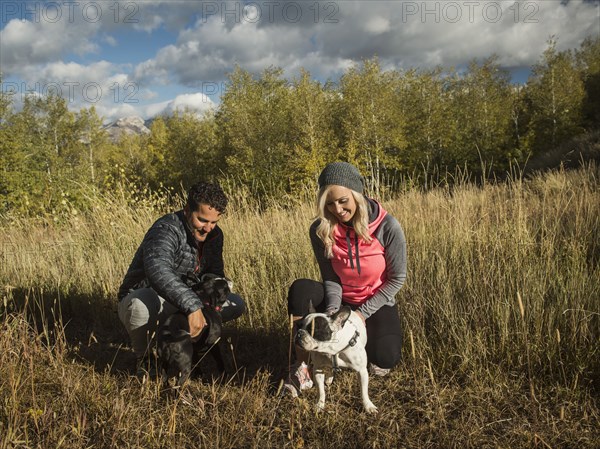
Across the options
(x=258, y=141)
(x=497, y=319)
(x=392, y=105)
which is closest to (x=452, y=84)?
(x=392, y=105)

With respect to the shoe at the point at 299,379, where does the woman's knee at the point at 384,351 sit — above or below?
above

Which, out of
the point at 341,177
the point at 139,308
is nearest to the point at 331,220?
the point at 341,177

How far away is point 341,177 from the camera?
2332 mm

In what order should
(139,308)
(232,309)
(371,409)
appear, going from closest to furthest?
1. (371,409)
2. (139,308)
3. (232,309)

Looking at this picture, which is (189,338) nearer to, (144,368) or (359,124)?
(144,368)

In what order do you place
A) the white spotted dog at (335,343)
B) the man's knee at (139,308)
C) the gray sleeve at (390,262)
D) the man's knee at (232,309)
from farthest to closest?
the man's knee at (232,309) → the man's knee at (139,308) → the gray sleeve at (390,262) → the white spotted dog at (335,343)

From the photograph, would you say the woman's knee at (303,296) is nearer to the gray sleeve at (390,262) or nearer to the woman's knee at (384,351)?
the gray sleeve at (390,262)

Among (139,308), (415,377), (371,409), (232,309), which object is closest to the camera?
(371,409)

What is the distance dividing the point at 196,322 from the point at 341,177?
1225mm

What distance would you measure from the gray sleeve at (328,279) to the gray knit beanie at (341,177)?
0.38 meters

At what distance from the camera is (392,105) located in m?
23.3

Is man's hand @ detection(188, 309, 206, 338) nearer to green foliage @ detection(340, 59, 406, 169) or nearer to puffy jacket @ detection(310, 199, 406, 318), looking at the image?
puffy jacket @ detection(310, 199, 406, 318)

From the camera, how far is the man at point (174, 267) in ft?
8.05

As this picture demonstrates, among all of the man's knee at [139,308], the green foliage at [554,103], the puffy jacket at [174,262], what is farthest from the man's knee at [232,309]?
the green foliage at [554,103]
